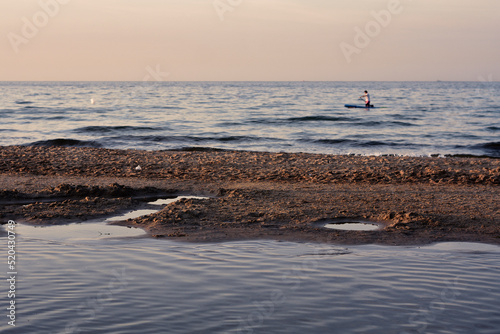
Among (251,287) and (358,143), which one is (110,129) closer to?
(358,143)

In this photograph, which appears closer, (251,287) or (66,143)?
(251,287)

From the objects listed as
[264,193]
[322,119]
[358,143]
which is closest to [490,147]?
[358,143]

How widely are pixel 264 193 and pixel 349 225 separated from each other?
8.05 ft

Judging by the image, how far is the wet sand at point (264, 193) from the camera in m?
7.80

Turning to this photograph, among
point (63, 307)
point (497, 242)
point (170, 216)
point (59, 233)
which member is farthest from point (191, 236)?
point (497, 242)

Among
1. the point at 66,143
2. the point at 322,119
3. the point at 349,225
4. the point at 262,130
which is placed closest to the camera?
the point at 349,225

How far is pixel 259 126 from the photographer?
3108 cm

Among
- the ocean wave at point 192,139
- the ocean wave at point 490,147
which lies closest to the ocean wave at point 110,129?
the ocean wave at point 192,139

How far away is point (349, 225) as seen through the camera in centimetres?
824

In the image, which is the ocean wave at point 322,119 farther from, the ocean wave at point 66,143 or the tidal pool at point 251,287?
the tidal pool at point 251,287

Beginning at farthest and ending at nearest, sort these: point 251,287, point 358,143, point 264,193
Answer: point 358,143 → point 264,193 → point 251,287

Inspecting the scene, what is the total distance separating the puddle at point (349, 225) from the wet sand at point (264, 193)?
0.51 feet

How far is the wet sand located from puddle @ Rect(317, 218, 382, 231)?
15cm

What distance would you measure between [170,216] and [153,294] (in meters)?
3.27
